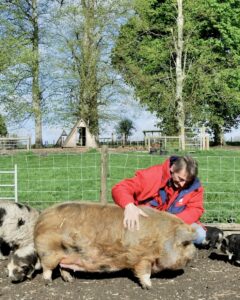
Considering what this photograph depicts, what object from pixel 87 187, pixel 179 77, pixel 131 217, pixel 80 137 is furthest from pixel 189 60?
pixel 131 217

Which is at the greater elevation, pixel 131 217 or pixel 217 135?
pixel 217 135

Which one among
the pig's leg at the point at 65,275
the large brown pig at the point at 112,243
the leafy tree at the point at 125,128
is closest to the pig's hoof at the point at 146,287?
the large brown pig at the point at 112,243

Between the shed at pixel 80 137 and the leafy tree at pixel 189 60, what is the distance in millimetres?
4143

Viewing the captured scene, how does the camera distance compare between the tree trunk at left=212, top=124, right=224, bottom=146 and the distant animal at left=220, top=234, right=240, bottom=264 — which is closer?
the distant animal at left=220, top=234, right=240, bottom=264

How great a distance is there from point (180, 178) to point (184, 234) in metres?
0.50

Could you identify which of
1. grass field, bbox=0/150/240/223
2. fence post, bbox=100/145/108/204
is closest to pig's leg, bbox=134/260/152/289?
fence post, bbox=100/145/108/204

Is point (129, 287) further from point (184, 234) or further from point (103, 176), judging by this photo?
point (103, 176)

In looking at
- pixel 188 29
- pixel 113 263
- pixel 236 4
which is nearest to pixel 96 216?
pixel 113 263

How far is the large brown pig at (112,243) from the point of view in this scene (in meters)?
4.55

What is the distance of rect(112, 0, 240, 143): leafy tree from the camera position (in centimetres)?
3238

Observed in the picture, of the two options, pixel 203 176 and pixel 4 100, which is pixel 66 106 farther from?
pixel 203 176

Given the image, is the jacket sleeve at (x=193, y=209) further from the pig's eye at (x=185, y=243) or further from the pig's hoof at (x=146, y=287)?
the pig's hoof at (x=146, y=287)

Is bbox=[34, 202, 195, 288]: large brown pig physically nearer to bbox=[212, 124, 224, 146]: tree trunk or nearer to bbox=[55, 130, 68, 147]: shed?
bbox=[55, 130, 68, 147]: shed

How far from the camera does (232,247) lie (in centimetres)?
554
